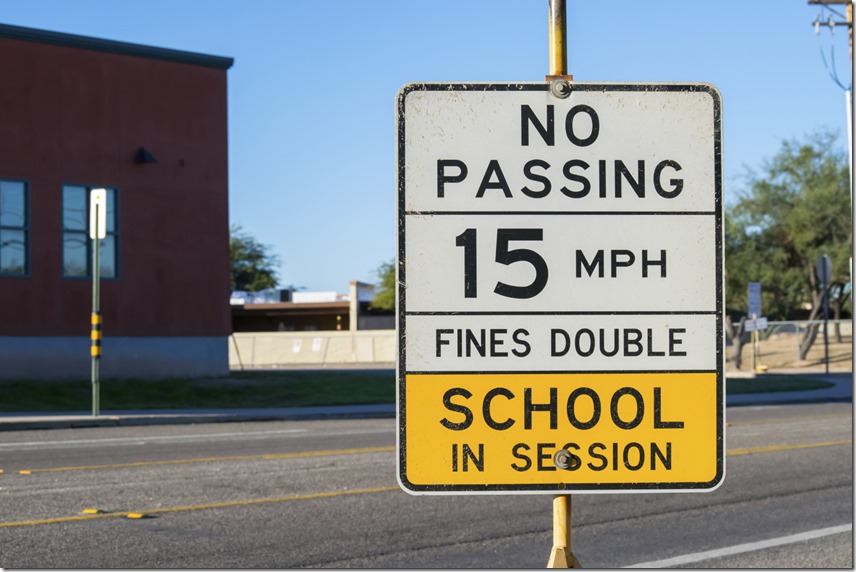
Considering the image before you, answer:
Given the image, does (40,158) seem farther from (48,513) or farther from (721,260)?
(721,260)

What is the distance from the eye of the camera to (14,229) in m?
27.8

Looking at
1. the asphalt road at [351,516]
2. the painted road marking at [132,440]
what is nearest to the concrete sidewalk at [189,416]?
the painted road marking at [132,440]

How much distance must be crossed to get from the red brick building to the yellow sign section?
2635 cm

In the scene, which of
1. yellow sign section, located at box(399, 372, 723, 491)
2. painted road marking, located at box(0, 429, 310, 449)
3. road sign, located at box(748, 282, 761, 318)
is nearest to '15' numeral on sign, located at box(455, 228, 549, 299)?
yellow sign section, located at box(399, 372, 723, 491)

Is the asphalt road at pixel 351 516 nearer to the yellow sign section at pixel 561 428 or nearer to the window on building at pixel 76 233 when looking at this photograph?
the yellow sign section at pixel 561 428

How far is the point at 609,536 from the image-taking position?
9.50 metres

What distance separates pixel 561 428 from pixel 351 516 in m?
7.54

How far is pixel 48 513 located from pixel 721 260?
8.28m

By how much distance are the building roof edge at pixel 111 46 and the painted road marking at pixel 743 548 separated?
2327cm

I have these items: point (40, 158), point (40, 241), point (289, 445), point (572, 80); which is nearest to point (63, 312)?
point (40, 241)

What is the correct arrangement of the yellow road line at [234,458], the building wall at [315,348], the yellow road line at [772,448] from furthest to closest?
the building wall at [315,348], the yellow road line at [772,448], the yellow road line at [234,458]

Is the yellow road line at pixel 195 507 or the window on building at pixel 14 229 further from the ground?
the window on building at pixel 14 229

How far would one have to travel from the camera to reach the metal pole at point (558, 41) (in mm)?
2900

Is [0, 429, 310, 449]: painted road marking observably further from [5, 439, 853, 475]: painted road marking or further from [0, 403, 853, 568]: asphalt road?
[5, 439, 853, 475]: painted road marking
